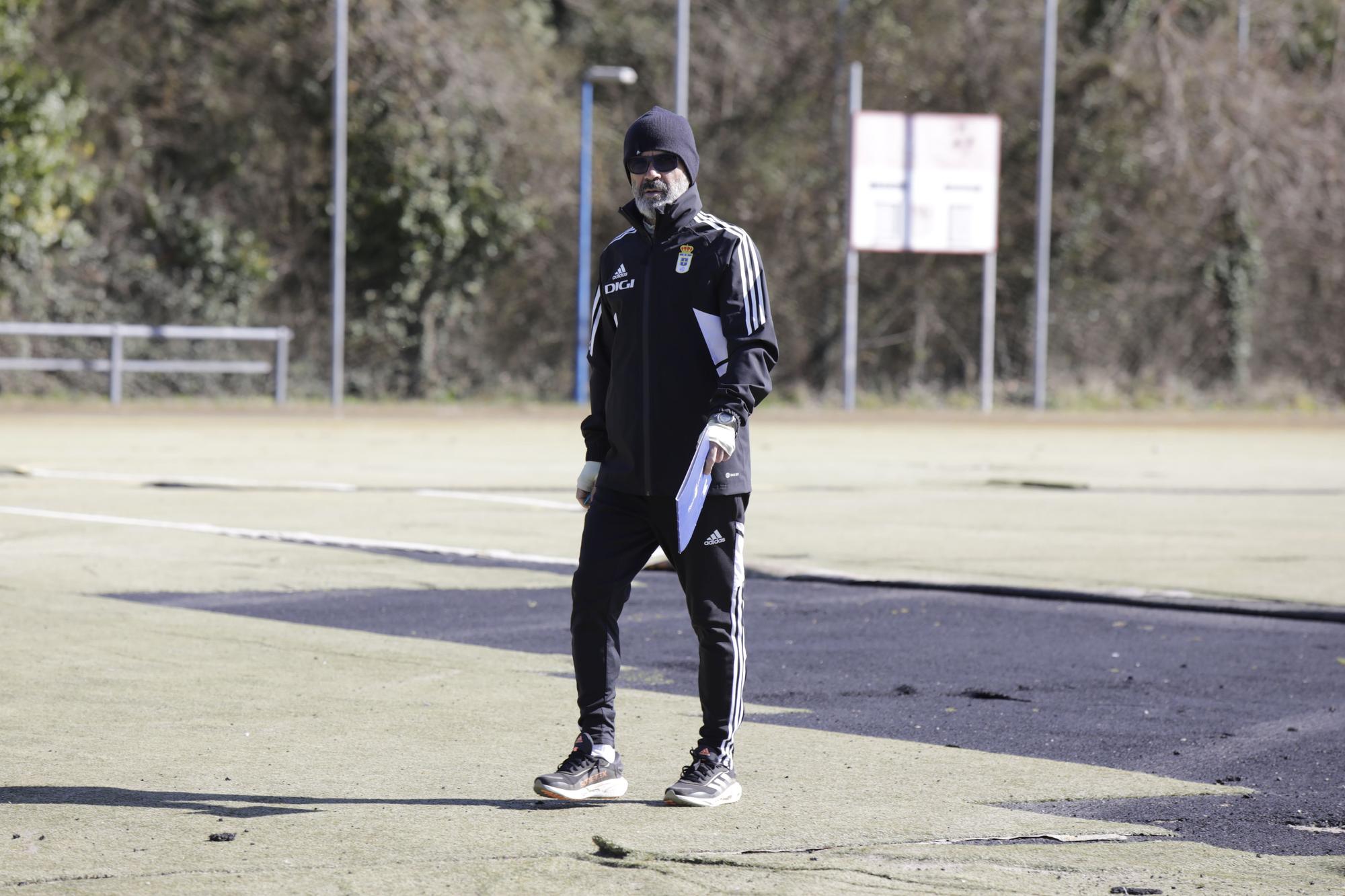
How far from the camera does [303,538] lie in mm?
12141

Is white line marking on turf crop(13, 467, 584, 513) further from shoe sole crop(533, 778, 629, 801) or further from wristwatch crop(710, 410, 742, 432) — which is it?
wristwatch crop(710, 410, 742, 432)

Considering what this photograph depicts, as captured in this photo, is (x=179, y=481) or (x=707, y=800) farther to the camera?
(x=179, y=481)

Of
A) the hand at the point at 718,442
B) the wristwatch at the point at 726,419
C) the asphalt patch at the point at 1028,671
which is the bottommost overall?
the asphalt patch at the point at 1028,671

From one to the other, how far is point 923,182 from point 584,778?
27.6 meters

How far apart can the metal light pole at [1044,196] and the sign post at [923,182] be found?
6.54 feet

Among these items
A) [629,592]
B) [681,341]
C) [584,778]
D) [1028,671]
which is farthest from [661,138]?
[1028,671]

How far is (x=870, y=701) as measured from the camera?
7.16 m

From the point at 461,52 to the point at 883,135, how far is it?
24.7 feet

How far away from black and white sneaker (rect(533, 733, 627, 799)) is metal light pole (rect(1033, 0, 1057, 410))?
2893 cm

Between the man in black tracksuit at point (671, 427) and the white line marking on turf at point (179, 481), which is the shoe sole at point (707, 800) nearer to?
the man in black tracksuit at point (671, 427)

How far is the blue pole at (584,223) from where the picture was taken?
110 ft

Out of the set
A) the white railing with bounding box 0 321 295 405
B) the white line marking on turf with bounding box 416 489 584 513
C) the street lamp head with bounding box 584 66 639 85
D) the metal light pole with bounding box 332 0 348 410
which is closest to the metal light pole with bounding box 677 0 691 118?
the street lamp head with bounding box 584 66 639 85

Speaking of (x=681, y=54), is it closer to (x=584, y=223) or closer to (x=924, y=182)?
(x=584, y=223)

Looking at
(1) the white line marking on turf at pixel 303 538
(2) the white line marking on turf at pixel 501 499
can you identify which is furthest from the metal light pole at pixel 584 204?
(1) the white line marking on turf at pixel 303 538
